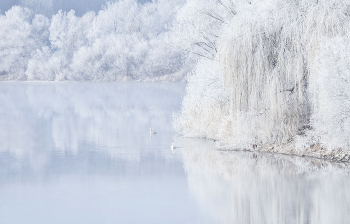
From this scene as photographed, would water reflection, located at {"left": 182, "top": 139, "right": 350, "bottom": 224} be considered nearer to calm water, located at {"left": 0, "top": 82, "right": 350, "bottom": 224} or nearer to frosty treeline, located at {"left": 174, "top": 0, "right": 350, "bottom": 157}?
calm water, located at {"left": 0, "top": 82, "right": 350, "bottom": 224}

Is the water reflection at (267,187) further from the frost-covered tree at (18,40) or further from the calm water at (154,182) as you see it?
the frost-covered tree at (18,40)

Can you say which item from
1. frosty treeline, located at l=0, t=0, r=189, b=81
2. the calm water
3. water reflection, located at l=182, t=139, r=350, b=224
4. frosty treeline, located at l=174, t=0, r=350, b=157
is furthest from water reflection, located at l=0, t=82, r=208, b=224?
frosty treeline, located at l=0, t=0, r=189, b=81

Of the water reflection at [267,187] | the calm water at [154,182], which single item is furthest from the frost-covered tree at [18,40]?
the water reflection at [267,187]

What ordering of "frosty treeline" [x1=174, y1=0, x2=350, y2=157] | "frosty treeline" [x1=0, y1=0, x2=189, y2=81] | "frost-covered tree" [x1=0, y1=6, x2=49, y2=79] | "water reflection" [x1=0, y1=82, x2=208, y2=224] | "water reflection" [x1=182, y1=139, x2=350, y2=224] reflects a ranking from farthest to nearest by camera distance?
"frost-covered tree" [x1=0, y1=6, x2=49, y2=79] < "frosty treeline" [x1=0, y1=0, x2=189, y2=81] < "frosty treeline" [x1=174, y1=0, x2=350, y2=157] < "water reflection" [x1=0, y1=82, x2=208, y2=224] < "water reflection" [x1=182, y1=139, x2=350, y2=224]

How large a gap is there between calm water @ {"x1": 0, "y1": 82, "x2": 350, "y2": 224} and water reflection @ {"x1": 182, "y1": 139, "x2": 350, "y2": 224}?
2 centimetres

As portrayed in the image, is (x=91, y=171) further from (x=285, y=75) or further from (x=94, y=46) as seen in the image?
(x=94, y=46)

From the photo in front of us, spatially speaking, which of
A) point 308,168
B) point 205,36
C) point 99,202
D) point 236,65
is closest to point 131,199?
point 99,202

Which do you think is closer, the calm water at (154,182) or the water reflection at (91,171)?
the calm water at (154,182)

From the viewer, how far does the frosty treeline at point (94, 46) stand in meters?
66.0

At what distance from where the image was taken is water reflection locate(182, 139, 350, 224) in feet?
36.9

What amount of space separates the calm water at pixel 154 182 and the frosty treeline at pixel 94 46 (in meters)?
43.1

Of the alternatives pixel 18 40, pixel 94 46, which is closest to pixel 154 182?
pixel 94 46

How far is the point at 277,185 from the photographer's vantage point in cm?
1363

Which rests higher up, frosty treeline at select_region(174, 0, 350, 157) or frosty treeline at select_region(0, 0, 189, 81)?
frosty treeline at select_region(0, 0, 189, 81)
